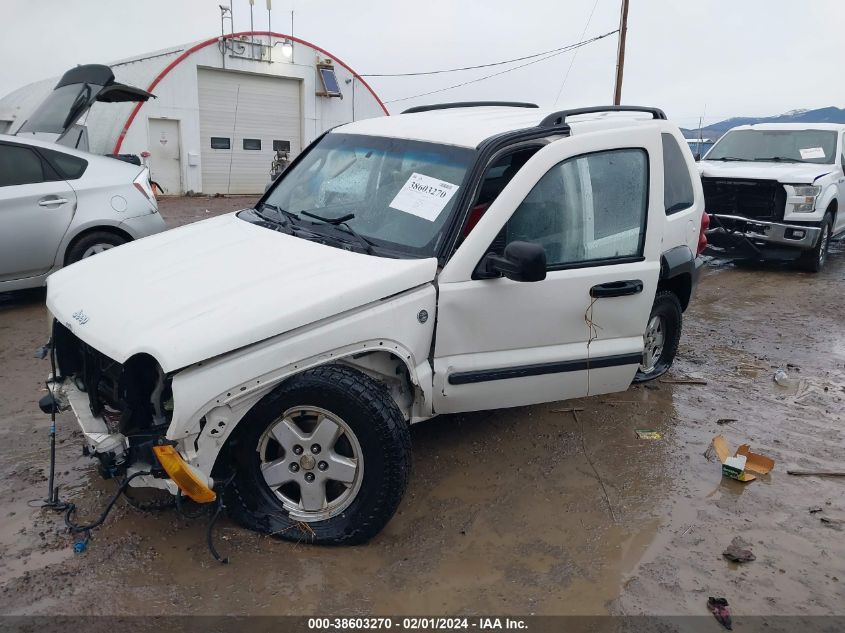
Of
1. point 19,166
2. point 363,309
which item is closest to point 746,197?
point 363,309

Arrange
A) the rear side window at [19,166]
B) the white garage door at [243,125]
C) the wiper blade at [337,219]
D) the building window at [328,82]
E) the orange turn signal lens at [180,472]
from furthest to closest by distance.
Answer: the building window at [328,82]
the white garage door at [243,125]
the rear side window at [19,166]
the wiper blade at [337,219]
the orange turn signal lens at [180,472]

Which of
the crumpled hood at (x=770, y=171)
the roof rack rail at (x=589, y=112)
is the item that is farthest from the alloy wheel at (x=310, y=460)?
the crumpled hood at (x=770, y=171)

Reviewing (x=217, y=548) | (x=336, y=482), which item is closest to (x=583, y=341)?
(x=336, y=482)

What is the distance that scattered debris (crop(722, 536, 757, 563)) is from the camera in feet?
10.4

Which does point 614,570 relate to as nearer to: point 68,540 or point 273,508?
point 273,508

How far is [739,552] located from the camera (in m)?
3.21

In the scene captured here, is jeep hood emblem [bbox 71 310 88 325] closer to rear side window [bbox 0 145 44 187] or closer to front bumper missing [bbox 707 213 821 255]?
rear side window [bbox 0 145 44 187]

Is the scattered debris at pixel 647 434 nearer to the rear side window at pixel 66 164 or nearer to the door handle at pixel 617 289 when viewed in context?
the door handle at pixel 617 289

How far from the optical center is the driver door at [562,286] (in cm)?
347

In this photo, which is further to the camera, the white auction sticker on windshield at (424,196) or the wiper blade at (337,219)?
the wiper blade at (337,219)

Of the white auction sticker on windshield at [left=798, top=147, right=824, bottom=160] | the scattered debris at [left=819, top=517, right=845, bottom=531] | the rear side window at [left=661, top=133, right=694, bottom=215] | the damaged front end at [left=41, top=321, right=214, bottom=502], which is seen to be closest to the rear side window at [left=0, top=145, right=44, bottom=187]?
the damaged front end at [left=41, top=321, right=214, bottom=502]

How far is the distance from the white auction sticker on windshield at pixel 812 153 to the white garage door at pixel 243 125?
15.7m

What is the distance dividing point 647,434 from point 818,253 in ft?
21.7

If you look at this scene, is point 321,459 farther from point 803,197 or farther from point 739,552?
point 803,197
